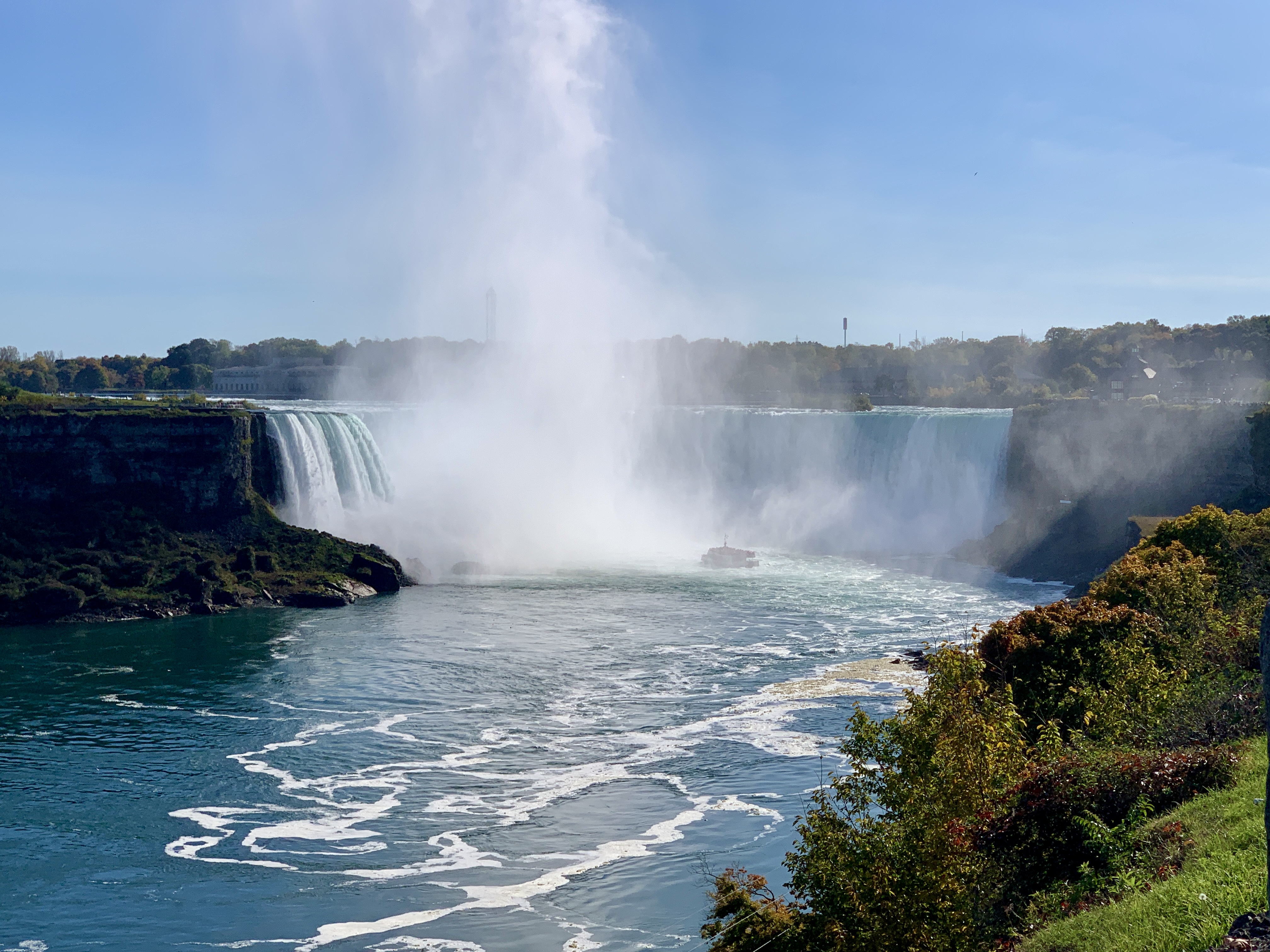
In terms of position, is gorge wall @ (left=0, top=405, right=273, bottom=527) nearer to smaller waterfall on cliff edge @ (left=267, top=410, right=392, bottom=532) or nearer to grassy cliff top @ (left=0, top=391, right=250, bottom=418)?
grassy cliff top @ (left=0, top=391, right=250, bottom=418)

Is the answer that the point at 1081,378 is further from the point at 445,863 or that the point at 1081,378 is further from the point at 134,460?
the point at 445,863

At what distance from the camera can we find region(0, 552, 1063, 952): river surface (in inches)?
854

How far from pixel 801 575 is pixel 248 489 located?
98.8ft

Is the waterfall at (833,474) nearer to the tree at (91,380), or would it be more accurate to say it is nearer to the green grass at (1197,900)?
A: the green grass at (1197,900)

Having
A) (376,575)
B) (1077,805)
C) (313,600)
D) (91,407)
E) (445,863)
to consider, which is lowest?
(445,863)

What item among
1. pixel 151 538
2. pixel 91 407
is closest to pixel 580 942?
pixel 151 538

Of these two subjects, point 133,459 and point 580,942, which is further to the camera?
point 133,459

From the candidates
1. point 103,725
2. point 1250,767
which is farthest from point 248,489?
point 1250,767

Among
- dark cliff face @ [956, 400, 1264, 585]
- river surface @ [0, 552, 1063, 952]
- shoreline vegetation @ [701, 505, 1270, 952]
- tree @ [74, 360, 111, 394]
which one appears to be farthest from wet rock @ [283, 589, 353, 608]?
tree @ [74, 360, 111, 394]

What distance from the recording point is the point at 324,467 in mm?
67812

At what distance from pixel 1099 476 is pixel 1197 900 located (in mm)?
62469

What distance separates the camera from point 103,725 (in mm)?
34844

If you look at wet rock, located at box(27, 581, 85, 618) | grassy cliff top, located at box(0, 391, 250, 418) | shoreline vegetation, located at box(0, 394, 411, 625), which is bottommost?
wet rock, located at box(27, 581, 85, 618)

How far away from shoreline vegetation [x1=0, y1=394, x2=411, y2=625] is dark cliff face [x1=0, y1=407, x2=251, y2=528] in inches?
2.5
